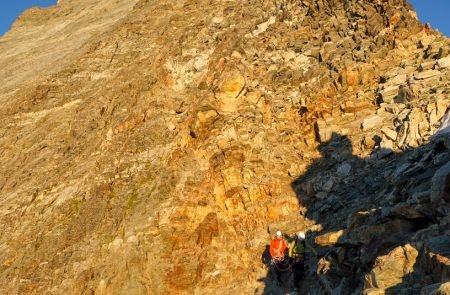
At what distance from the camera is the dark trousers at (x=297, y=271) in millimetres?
15571

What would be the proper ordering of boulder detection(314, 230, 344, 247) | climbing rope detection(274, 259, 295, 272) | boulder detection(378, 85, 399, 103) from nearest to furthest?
1. boulder detection(314, 230, 344, 247)
2. climbing rope detection(274, 259, 295, 272)
3. boulder detection(378, 85, 399, 103)

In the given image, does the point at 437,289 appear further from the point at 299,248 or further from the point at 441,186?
the point at 299,248

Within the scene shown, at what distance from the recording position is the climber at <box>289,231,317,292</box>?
15.6 meters

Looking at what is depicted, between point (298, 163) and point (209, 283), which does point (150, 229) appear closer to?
point (209, 283)

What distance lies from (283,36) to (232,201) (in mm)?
11270

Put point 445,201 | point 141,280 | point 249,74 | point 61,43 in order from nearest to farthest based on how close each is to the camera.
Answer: point 445,201 → point 141,280 → point 249,74 → point 61,43

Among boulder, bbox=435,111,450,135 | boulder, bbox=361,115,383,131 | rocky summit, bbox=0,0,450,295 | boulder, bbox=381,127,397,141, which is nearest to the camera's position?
rocky summit, bbox=0,0,450,295

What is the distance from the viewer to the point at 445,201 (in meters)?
Answer: 11.3

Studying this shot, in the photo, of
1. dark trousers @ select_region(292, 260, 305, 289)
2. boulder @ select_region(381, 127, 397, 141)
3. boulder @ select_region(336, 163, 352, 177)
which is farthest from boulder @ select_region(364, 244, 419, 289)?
boulder @ select_region(381, 127, 397, 141)

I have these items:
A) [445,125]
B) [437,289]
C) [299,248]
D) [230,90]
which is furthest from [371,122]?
[437,289]

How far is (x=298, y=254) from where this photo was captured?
52.1 ft

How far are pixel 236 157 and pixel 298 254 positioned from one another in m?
6.07

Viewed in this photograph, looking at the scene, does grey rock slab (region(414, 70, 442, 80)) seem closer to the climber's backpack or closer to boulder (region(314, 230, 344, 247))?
the climber's backpack

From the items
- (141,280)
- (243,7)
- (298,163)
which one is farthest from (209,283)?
(243,7)
